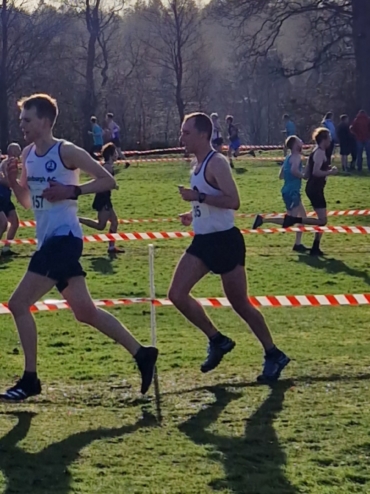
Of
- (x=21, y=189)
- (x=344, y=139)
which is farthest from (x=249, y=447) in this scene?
(x=344, y=139)

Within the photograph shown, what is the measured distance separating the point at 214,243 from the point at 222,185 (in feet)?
1.33

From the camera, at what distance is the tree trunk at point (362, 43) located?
3597 cm

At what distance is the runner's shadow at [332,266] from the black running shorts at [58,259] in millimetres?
6371

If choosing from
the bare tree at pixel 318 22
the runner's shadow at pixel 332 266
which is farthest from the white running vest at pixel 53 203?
the bare tree at pixel 318 22

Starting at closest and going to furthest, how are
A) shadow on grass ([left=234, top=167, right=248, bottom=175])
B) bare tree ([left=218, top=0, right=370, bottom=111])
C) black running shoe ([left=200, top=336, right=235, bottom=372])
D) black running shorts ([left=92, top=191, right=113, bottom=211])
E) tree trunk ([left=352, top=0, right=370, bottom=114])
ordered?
black running shoe ([left=200, top=336, right=235, bottom=372])
black running shorts ([left=92, top=191, right=113, bottom=211])
shadow on grass ([left=234, top=167, right=248, bottom=175])
tree trunk ([left=352, top=0, right=370, bottom=114])
bare tree ([left=218, top=0, right=370, bottom=111])

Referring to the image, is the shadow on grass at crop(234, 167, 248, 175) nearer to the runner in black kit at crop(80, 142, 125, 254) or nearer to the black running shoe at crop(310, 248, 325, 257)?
the runner in black kit at crop(80, 142, 125, 254)

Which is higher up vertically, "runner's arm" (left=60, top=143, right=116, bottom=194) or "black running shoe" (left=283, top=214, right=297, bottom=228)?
"runner's arm" (left=60, top=143, right=116, bottom=194)

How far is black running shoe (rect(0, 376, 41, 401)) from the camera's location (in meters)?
6.44

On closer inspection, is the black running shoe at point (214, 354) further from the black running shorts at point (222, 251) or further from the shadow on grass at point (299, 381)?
the black running shorts at point (222, 251)

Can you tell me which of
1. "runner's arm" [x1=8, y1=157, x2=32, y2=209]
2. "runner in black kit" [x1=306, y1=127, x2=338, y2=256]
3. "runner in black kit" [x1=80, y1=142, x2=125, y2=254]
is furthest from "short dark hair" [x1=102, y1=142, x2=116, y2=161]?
"runner's arm" [x1=8, y1=157, x2=32, y2=209]

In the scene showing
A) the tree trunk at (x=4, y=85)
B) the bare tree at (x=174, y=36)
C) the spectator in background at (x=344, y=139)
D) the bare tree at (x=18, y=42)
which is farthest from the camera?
the bare tree at (x=174, y=36)

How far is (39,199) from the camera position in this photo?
6.33 meters

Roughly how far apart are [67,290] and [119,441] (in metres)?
1.09

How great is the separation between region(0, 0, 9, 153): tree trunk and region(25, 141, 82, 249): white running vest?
38116mm
